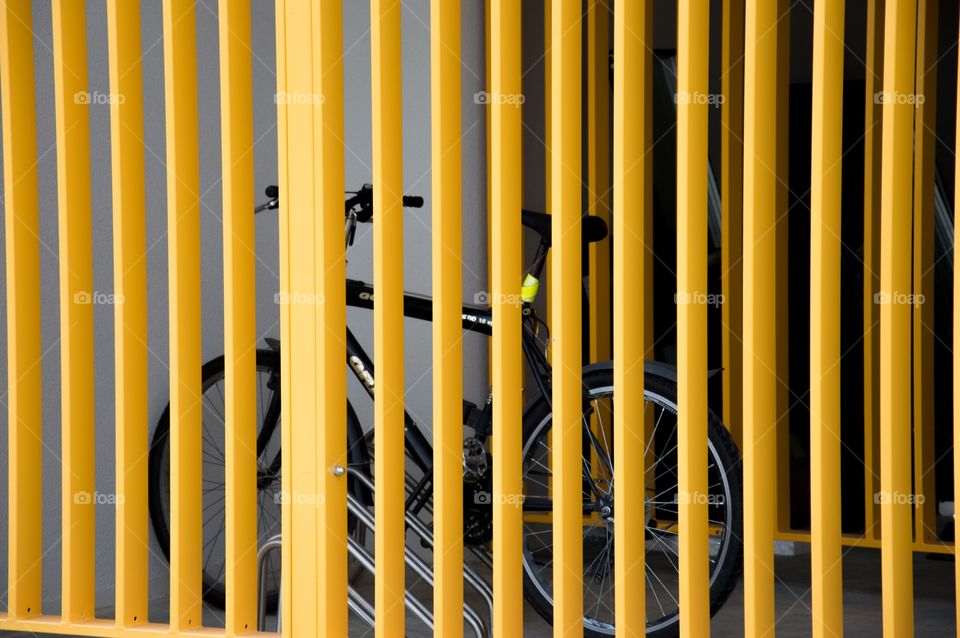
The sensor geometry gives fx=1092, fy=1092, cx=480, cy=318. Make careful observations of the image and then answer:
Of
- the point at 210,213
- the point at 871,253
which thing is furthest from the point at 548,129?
the point at 210,213

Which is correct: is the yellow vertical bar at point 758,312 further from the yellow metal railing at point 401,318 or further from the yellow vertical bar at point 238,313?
the yellow vertical bar at point 238,313

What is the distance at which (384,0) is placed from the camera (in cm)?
183

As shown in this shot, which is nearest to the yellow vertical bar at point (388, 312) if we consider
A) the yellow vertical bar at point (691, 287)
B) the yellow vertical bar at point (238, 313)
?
the yellow vertical bar at point (238, 313)

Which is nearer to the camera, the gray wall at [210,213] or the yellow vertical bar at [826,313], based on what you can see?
the yellow vertical bar at [826,313]

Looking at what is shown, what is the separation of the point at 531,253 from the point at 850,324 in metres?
1.30

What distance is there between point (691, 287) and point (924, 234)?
6.89 ft

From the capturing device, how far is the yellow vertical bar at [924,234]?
3400 mm

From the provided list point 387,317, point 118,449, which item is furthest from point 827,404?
point 118,449

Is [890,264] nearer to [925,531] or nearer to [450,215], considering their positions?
[450,215]

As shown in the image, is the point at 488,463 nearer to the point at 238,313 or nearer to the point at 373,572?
the point at 373,572

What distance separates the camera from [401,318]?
1876 millimetres

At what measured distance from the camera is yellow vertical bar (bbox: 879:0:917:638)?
5.23 ft

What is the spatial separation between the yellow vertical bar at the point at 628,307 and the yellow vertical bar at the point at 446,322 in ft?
0.89

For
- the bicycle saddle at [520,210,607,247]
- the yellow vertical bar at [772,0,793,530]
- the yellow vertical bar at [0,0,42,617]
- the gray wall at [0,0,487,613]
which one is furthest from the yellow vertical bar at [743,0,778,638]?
the yellow vertical bar at [772,0,793,530]
